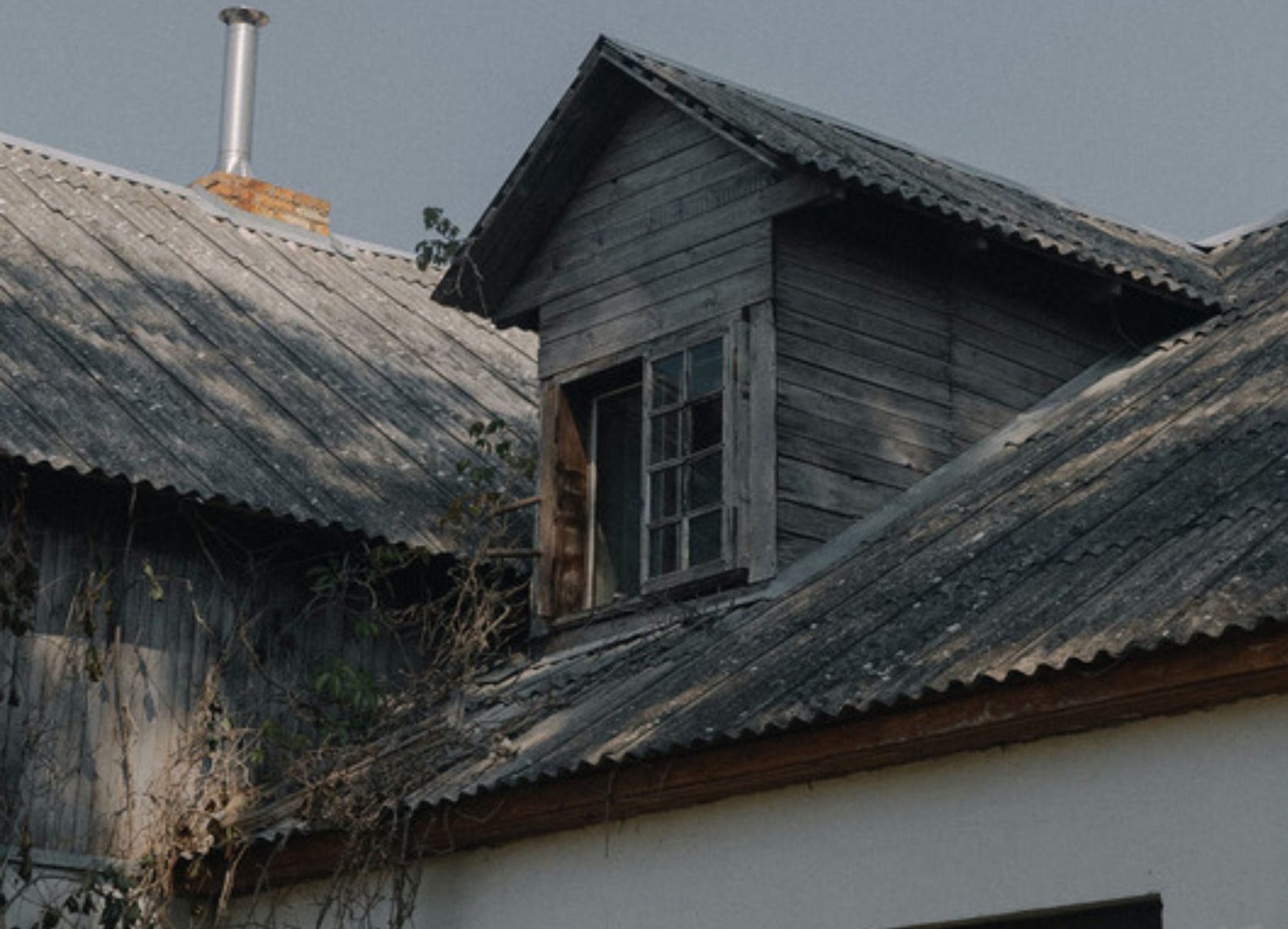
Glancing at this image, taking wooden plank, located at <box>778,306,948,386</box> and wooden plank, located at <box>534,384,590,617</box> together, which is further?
wooden plank, located at <box>534,384,590,617</box>

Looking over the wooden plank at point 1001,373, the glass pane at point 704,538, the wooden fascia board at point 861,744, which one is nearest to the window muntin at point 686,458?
the glass pane at point 704,538

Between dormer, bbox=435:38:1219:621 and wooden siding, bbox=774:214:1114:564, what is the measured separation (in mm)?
13

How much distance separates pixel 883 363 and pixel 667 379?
1175mm

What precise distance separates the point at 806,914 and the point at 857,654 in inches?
41.7

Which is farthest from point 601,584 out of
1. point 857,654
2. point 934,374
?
point 857,654

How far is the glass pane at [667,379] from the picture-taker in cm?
1272

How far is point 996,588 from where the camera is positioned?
9.53 m

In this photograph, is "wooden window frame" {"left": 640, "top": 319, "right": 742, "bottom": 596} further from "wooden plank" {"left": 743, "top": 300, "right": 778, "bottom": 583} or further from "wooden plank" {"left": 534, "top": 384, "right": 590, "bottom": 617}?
"wooden plank" {"left": 534, "top": 384, "right": 590, "bottom": 617}

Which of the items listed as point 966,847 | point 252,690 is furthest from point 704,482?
point 966,847

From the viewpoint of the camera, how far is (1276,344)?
11.3m

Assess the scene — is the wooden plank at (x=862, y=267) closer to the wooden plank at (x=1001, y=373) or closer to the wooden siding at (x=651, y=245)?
the wooden siding at (x=651, y=245)

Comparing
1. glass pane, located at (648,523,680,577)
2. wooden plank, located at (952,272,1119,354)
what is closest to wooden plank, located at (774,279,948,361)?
wooden plank, located at (952,272,1119,354)

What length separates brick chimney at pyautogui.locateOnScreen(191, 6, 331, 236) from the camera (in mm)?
18406

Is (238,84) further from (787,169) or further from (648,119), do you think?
(787,169)
